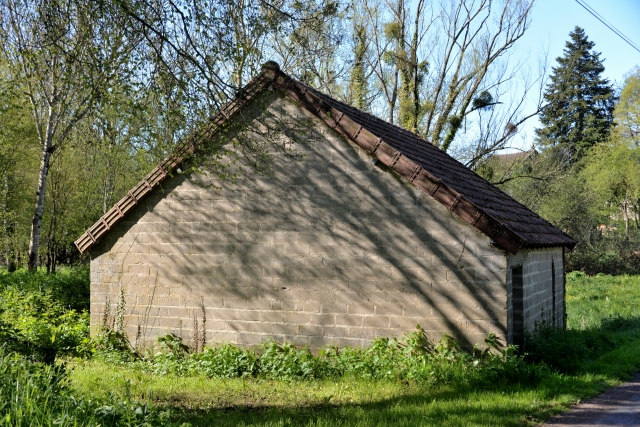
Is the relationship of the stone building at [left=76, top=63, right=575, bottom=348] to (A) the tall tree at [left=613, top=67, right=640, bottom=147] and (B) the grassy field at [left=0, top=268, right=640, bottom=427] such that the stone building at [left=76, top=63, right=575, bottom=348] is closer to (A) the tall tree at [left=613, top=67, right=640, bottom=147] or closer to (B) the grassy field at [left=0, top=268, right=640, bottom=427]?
(B) the grassy field at [left=0, top=268, right=640, bottom=427]

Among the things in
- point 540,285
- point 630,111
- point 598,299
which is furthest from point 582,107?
point 540,285

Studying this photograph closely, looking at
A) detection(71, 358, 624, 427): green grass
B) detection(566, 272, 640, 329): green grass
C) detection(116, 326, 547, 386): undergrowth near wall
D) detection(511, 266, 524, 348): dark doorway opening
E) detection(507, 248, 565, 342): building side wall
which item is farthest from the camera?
detection(566, 272, 640, 329): green grass

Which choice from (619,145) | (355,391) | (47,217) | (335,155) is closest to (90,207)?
(47,217)

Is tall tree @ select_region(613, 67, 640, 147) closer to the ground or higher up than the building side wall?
higher up

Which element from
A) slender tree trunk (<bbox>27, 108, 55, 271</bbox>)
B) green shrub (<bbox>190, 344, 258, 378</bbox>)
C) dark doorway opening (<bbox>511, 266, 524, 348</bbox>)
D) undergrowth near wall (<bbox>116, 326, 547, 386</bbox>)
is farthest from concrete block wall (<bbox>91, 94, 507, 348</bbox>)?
slender tree trunk (<bbox>27, 108, 55, 271</bbox>)

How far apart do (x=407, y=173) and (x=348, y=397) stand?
3706 mm

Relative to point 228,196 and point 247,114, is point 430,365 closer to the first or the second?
point 228,196

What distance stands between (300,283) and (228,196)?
225 cm

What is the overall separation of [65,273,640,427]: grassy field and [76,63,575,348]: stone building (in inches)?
43.2

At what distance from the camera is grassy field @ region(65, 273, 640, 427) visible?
734cm

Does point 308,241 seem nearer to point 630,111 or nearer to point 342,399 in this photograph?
point 342,399

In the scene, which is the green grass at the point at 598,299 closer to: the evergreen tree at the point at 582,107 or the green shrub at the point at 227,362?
the green shrub at the point at 227,362

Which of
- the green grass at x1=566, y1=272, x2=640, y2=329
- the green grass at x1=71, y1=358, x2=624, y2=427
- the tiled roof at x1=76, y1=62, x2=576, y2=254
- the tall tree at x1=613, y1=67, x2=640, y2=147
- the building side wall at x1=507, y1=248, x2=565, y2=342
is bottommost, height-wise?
the green grass at x1=71, y1=358, x2=624, y2=427

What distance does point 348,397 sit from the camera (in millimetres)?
8695
